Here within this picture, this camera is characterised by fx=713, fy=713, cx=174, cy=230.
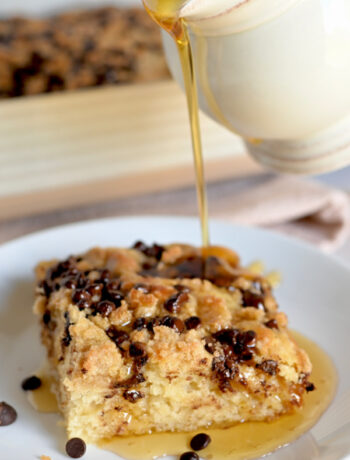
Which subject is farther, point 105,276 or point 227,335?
point 105,276

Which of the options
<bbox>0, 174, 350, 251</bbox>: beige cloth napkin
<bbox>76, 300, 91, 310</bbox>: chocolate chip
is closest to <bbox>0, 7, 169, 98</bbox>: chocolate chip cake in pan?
<bbox>0, 174, 350, 251</bbox>: beige cloth napkin

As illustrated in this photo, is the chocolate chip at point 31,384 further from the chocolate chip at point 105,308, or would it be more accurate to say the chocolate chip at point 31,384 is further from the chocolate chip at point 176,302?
the chocolate chip at point 176,302

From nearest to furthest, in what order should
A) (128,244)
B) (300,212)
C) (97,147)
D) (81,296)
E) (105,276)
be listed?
1. (81,296)
2. (105,276)
3. (128,244)
4. (97,147)
5. (300,212)

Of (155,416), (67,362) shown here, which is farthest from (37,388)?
(155,416)

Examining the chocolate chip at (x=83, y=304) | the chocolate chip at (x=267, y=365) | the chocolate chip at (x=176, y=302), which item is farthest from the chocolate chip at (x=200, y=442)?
the chocolate chip at (x=83, y=304)

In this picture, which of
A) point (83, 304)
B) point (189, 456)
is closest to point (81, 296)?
point (83, 304)

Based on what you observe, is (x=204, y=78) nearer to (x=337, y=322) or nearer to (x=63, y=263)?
(x=63, y=263)

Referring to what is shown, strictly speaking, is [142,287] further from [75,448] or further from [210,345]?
[75,448]
